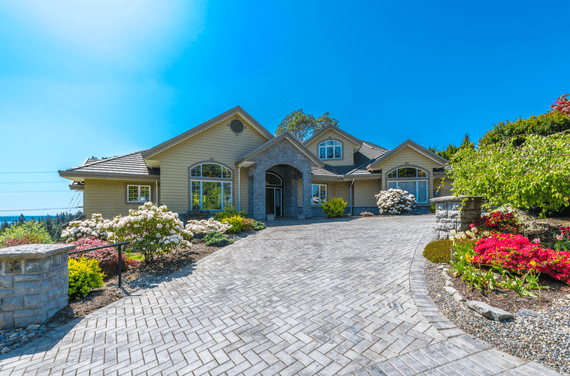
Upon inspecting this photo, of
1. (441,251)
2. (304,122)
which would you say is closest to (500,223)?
(441,251)

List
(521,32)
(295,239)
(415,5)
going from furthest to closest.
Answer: (521,32), (415,5), (295,239)

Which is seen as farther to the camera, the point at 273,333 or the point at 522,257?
the point at 522,257

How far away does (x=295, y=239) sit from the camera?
348 inches

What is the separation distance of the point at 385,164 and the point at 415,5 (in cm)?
1018

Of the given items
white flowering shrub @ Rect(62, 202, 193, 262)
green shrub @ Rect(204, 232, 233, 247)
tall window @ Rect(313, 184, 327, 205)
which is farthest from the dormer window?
white flowering shrub @ Rect(62, 202, 193, 262)

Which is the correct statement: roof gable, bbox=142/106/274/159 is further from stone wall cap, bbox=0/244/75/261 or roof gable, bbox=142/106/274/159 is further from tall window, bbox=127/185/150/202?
stone wall cap, bbox=0/244/75/261

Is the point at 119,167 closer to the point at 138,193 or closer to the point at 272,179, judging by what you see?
the point at 138,193

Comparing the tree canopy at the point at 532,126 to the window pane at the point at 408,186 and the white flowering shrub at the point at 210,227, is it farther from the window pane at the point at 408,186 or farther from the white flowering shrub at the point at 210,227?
the white flowering shrub at the point at 210,227

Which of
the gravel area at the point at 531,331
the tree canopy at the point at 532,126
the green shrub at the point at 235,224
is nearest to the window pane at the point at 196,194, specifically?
the green shrub at the point at 235,224

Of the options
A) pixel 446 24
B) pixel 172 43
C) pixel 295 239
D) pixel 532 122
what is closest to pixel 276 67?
pixel 172 43

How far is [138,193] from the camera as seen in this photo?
1370 centimetres

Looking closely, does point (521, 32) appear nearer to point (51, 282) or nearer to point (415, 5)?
point (415, 5)

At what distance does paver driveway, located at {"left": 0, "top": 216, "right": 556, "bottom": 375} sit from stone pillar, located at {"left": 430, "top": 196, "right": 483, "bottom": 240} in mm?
2889

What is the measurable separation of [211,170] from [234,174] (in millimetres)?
1396
